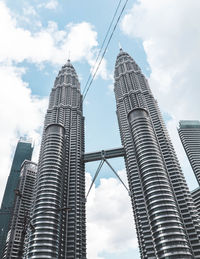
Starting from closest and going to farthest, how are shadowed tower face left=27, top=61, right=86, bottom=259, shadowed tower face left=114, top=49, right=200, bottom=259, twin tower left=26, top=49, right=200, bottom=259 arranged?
1. shadowed tower face left=114, top=49, right=200, bottom=259
2. twin tower left=26, top=49, right=200, bottom=259
3. shadowed tower face left=27, top=61, right=86, bottom=259

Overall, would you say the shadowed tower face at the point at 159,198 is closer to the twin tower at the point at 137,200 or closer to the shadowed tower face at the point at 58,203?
the twin tower at the point at 137,200

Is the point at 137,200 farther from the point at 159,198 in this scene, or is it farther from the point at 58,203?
the point at 58,203

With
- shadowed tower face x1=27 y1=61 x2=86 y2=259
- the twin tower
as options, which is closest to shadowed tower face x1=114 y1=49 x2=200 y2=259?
the twin tower

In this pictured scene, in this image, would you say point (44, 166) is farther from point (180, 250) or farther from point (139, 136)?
point (180, 250)

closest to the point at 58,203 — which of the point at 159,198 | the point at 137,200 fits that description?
the point at 137,200

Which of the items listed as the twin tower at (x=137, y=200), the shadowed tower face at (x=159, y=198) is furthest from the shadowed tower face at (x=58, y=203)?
the shadowed tower face at (x=159, y=198)

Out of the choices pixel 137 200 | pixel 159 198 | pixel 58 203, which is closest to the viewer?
pixel 159 198

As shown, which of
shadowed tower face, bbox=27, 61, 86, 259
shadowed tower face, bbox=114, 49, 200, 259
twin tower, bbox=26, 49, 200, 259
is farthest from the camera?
shadowed tower face, bbox=27, 61, 86, 259

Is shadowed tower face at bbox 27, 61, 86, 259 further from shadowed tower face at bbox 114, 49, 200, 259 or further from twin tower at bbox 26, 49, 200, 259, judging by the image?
shadowed tower face at bbox 114, 49, 200, 259

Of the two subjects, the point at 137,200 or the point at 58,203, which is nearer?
the point at 58,203

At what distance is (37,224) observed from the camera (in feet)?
371

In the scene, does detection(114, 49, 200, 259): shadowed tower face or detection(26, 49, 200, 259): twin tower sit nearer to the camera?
detection(114, 49, 200, 259): shadowed tower face

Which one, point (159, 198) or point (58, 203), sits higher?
point (58, 203)

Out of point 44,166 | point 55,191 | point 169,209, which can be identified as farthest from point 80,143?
point 169,209
